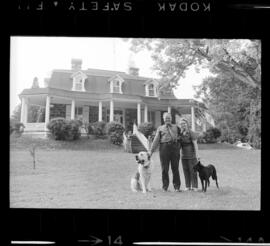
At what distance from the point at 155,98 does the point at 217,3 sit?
1252 mm

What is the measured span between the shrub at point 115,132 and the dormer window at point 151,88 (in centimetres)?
49

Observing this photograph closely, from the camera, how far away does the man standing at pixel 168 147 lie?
3229 millimetres

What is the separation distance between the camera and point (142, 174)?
3.20 metres

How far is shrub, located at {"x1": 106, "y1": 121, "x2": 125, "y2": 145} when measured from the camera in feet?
10.8

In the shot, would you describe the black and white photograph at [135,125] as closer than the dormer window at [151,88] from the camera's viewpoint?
Yes

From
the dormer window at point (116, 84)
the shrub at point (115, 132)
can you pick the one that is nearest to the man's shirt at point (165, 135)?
the shrub at point (115, 132)

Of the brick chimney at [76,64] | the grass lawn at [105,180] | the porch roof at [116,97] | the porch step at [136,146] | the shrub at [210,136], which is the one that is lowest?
the grass lawn at [105,180]

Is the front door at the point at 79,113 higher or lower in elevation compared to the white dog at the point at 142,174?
higher

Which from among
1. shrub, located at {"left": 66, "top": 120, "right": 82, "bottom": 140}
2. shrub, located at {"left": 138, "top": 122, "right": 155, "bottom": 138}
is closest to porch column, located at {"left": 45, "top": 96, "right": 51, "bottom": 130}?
shrub, located at {"left": 66, "top": 120, "right": 82, "bottom": 140}

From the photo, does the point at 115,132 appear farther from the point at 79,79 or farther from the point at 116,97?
the point at 79,79

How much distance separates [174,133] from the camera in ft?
10.8

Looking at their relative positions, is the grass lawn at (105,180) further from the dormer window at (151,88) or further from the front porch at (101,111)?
the dormer window at (151,88)

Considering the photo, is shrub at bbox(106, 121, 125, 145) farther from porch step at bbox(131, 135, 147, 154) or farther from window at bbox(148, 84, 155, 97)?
window at bbox(148, 84, 155, 97)

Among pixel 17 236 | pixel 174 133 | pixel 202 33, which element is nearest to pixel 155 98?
pixel 174 133
